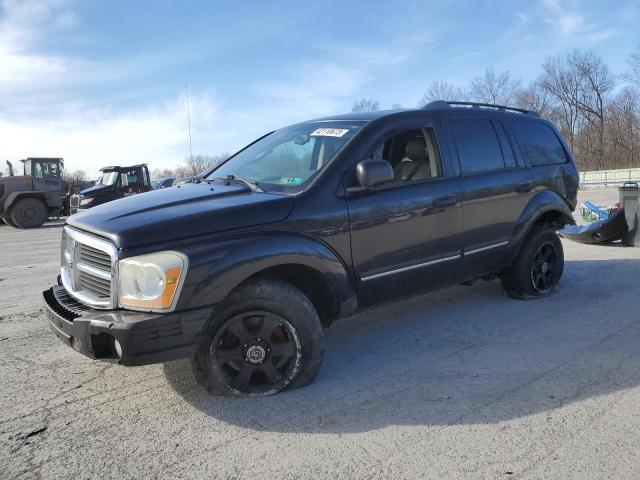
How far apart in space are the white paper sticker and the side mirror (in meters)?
0.54

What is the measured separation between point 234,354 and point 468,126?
2.99 m

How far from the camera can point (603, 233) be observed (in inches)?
342

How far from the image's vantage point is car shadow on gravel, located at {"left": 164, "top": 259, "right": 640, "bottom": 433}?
3.08 m

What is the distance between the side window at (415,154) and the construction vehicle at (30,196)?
1871cm

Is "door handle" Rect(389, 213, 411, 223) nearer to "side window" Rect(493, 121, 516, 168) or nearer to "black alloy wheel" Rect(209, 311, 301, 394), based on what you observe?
"black alloy wheel" Rect(209, 311, 301, 394)

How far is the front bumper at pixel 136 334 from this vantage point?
2863mm

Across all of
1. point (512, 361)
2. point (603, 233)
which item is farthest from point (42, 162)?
point (512, 361)

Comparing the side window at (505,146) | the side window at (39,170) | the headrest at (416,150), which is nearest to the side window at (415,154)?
the headrest at (416,150)

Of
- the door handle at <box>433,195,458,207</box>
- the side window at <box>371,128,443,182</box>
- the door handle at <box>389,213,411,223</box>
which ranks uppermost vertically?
the side window at <box>371,128,443,182</box>

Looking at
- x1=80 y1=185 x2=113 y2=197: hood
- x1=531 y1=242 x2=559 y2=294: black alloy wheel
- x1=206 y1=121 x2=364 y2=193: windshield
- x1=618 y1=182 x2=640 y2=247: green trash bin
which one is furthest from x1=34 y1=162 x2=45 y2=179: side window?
x1=531 y1=242 x2=559 y2=294: black alloy wheel

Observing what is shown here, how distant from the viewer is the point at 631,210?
8273mm

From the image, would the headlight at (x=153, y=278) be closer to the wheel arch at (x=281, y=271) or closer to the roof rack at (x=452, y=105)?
the wheel arch at (x=281, y=271)

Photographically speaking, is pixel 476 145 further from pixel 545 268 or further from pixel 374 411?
pixel 374 411

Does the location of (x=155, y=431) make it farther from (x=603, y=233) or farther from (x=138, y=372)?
(x=603, y=233)
